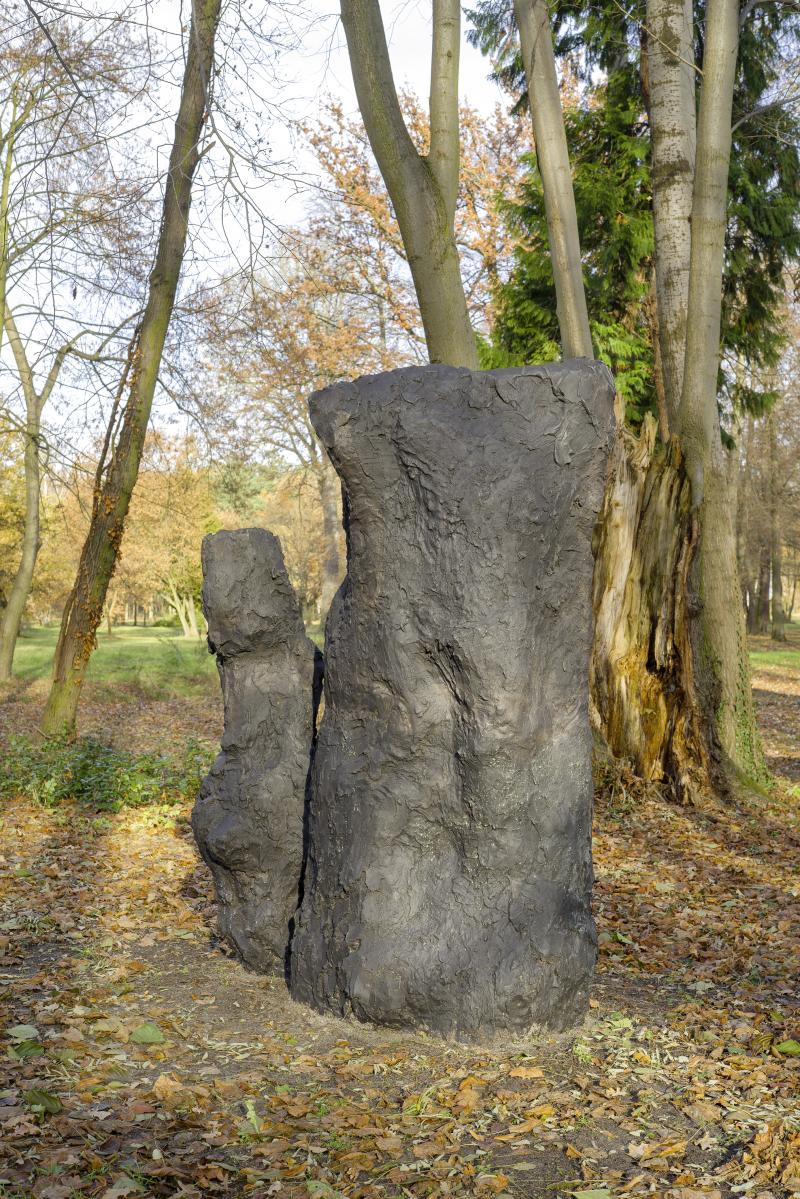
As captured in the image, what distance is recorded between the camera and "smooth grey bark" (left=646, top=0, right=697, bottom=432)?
9203 millimetres

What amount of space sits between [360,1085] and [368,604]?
1.84m

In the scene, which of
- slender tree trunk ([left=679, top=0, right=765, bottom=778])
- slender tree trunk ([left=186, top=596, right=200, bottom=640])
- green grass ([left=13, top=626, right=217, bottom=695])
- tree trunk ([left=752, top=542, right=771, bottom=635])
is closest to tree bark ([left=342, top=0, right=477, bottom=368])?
slender tree trunk ([left=679, top=0, right=765, bottom=778])

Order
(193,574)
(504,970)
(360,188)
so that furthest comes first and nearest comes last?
(193,574)
(360,188)
(504,970)

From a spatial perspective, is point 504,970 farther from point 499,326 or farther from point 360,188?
point 360,188

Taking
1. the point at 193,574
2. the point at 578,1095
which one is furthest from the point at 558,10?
the point at 193,574

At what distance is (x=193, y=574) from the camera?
36.3m

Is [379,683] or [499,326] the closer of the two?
[379,683]

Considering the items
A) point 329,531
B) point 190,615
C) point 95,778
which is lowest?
point 95,778

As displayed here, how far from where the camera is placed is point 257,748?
4.88m

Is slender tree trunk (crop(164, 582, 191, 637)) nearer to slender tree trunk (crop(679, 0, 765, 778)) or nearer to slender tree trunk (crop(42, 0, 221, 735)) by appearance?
slender tree trunk (crop(42, 0, 221, 735))

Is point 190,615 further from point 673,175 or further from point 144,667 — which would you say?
point 673,175

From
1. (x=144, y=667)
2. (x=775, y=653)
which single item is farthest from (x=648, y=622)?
(x=775, y=653)

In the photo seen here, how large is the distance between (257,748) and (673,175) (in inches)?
282

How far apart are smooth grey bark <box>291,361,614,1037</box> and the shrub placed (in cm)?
497
